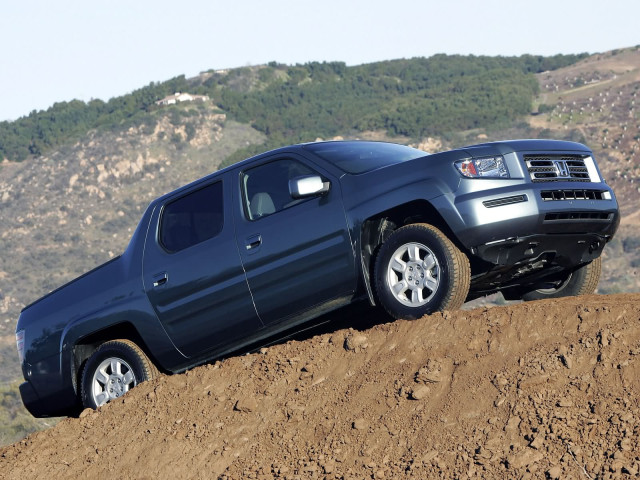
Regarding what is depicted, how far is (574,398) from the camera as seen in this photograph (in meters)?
6.05

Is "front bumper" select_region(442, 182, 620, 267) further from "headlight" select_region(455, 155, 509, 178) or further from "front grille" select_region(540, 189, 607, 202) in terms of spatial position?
"headlight" select_region(455, 155, 509, 178)

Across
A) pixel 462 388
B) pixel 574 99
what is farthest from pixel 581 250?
pixel 574 99

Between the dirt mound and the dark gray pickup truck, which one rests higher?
the dark gray pickup truck

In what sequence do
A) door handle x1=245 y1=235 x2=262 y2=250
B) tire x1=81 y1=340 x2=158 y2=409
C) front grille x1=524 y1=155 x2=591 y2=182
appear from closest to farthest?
front grille x1=524 y1=155 x2=591 y2=182 < door handle x1=245 y1=235 x2=262 y2=250 < tire x1=81 y1=340 x2=158 y2=409

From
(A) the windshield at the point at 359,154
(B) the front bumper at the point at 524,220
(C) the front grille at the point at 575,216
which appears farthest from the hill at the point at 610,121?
(B) the front bumper at the point at 524,220

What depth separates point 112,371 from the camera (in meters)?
8.89

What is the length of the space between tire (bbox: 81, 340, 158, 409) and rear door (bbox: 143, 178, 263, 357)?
384 mm

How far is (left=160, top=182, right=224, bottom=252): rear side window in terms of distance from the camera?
27.7 ft

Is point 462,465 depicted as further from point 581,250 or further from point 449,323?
point 581,250

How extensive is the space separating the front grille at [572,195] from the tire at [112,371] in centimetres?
353

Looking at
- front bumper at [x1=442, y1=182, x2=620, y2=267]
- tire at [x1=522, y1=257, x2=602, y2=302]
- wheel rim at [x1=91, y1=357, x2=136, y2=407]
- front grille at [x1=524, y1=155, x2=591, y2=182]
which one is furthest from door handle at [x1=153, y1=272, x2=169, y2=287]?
tire at [x1=522, y1=257, x2=602, y2=302]

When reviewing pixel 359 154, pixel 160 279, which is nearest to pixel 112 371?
pixel 160 279

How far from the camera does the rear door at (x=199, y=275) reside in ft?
26.9

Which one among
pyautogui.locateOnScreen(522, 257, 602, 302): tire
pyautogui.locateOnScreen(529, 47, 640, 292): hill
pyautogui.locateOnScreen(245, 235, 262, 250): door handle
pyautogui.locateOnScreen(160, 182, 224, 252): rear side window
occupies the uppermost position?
pyautogui.locateOnScreen(160, 182, 224, 252): rear side window
